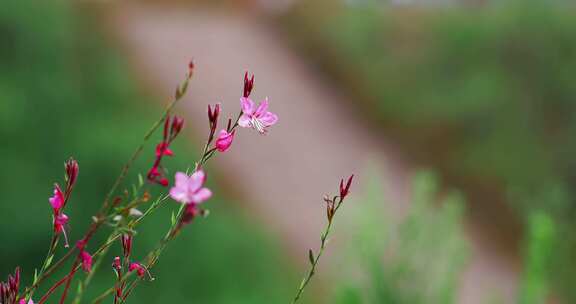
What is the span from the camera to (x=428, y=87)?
7.96m

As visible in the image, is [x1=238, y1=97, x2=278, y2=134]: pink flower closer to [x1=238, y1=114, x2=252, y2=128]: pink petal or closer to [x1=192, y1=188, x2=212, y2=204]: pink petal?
[x1=238, y1=114, x2=252, y2=128]: pink petal

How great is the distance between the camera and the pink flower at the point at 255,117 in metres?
0.92

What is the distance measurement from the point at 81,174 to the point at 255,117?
139 inches

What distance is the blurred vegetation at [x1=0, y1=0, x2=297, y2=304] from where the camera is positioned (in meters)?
3.93

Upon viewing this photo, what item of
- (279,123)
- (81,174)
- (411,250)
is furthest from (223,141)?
(279,123)

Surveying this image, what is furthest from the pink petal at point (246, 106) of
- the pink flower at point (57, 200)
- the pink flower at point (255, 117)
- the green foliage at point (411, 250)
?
the green foliage at point (411, 250)

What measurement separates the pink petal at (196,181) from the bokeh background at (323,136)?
164 centimetres

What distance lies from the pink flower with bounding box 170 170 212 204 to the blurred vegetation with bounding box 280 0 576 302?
5702mm

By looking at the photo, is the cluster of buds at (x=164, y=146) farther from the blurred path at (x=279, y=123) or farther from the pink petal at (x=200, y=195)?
the blurred path at (x=279, y=123)

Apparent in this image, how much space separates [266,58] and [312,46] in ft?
2.01

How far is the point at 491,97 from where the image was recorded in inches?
285

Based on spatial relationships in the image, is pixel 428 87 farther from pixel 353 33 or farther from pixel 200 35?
pixel 200 35

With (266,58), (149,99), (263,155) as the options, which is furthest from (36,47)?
(266,58)

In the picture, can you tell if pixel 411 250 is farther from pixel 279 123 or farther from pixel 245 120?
pixel 279 123
